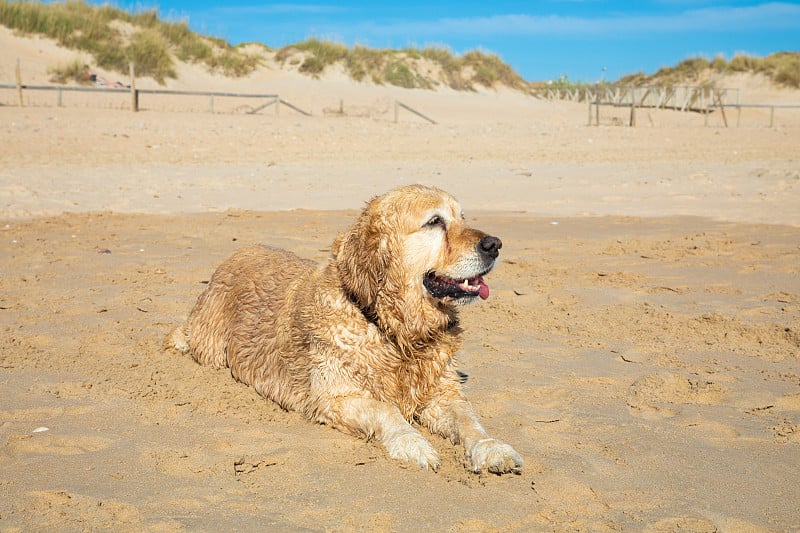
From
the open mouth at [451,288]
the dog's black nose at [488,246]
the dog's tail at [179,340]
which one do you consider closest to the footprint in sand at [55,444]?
the dog's tail at [179,340]

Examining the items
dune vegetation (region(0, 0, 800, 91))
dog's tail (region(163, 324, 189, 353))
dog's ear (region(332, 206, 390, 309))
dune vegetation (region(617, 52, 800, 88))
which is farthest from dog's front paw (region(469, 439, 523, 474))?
dune vegetation (region(617, 52, 800, 88))

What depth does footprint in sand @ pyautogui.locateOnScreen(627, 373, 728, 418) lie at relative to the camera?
16.8 ft

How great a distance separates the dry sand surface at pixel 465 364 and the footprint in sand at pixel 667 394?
0.02 meters

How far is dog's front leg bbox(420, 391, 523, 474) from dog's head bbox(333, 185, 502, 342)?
1.47ft

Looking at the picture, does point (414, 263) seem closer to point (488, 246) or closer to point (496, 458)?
point (488, 246)

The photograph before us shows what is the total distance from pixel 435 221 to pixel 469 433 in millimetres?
1220

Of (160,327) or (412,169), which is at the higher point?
(412,169)

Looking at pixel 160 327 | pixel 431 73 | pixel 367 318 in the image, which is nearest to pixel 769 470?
pixel 367 318

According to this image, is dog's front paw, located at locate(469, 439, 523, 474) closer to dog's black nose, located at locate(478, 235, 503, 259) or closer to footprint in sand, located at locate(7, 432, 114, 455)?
dog's black nose, located at locate(478, 235, 503, 259)

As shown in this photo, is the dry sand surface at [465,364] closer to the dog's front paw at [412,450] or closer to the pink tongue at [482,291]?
the dog's front paw at [412,450]

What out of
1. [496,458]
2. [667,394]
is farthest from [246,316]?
[667,394]

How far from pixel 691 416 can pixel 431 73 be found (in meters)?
45.4

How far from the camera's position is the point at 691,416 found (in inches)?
196

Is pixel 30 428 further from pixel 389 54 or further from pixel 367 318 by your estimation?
pixel 389 54
